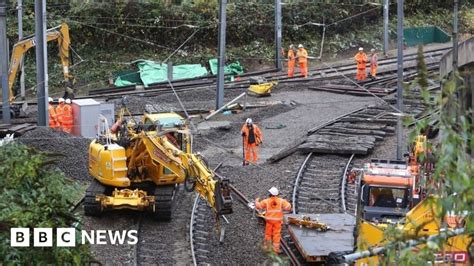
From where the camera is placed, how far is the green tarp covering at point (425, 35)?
1820 inches

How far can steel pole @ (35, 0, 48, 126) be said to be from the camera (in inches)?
918

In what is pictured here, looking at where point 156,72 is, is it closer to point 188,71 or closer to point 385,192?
point 188,71

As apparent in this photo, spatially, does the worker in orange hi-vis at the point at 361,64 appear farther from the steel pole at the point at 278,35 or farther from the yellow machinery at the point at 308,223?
the yellow machinery at the point at 308,223

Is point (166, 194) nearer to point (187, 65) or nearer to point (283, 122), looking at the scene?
point (283, 122)

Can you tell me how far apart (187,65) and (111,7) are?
6.05 metres

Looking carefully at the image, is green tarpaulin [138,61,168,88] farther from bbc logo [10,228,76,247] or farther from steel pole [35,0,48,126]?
bbc logo [10,228,76,247]

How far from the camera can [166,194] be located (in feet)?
56.5

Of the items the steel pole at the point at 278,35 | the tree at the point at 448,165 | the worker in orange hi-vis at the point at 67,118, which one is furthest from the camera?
the steel pole at the point at 278,35

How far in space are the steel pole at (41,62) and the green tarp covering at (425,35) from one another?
26651 millimetres

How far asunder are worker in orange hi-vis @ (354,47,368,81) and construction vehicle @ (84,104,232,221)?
1762cm

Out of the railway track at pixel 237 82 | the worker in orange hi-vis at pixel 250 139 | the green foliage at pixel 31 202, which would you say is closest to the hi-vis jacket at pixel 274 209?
the green foliage at pixel 31 202

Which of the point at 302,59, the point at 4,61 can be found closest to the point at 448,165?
the point at 4,61

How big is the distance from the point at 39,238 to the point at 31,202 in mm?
543

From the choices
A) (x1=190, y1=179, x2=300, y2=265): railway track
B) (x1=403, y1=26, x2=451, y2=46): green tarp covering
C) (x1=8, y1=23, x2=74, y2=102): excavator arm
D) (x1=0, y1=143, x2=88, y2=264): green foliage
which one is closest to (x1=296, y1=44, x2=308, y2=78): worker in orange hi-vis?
(x1=8, y1=23, x2=74, y2=102): excavator arm
